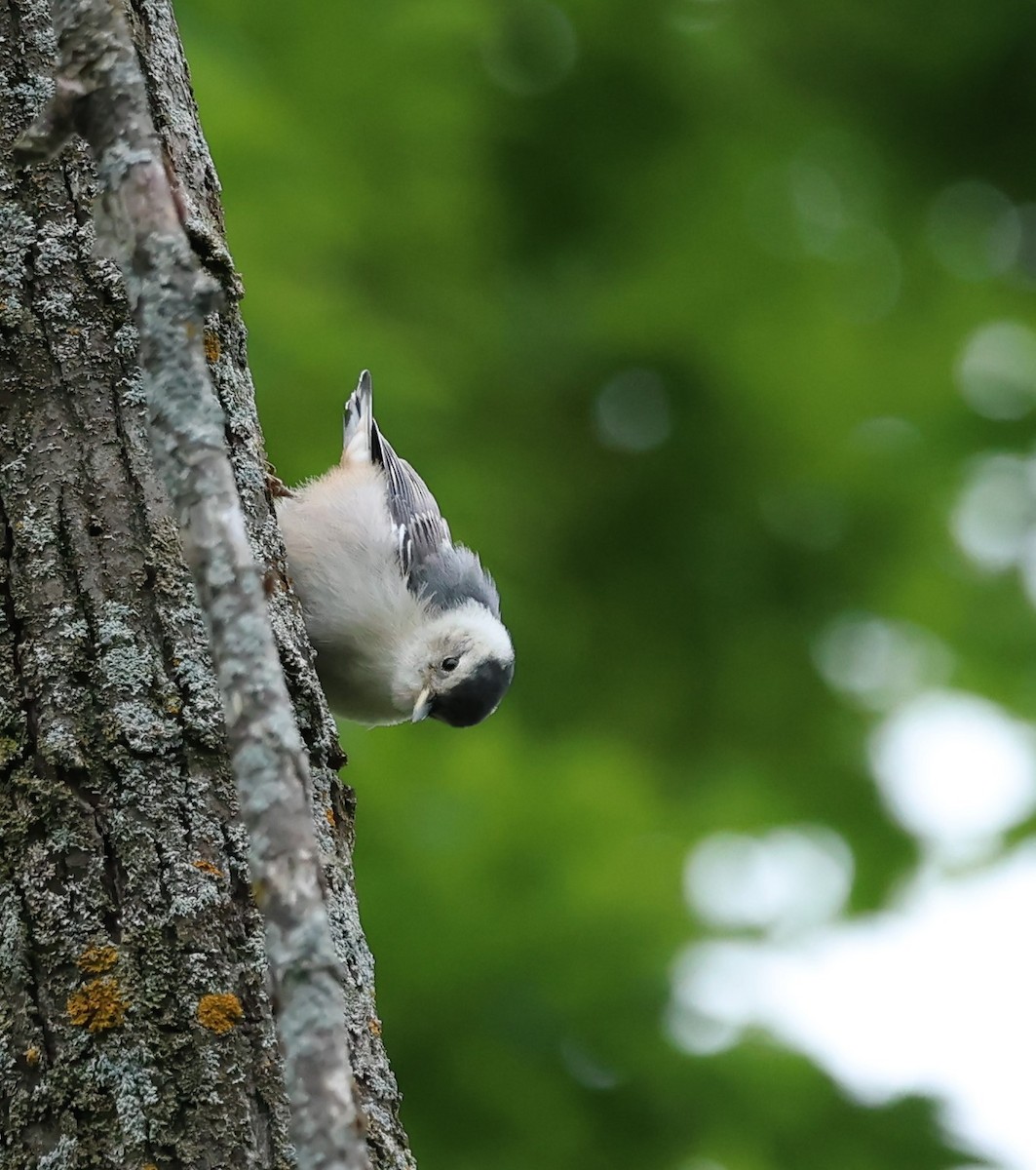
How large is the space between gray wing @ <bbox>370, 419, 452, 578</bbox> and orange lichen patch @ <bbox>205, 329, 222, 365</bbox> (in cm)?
198

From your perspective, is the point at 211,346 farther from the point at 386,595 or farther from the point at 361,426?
the point at 361,426

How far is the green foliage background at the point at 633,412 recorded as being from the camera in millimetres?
4582

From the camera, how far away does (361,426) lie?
4867 millimetres

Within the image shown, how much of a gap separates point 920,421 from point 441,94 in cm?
235

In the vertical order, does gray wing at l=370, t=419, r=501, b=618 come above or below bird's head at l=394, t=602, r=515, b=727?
above

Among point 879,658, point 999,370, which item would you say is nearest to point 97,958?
point 879,658

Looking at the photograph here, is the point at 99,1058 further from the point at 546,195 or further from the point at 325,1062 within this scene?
the point at 546,195

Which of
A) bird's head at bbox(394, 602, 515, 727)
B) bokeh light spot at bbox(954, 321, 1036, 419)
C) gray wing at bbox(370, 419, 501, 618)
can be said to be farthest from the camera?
bokeh light spot at bbox(954, 321, 1036, 419)

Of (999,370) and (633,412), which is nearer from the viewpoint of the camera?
(999,370)

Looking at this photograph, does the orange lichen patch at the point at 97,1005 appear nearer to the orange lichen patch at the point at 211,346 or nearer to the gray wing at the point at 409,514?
the orange lichen patch at the point at 211,346

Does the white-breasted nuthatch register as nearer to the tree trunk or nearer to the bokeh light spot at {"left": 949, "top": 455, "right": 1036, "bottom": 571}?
the tree trunk

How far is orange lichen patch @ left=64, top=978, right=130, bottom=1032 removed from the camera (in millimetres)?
2062

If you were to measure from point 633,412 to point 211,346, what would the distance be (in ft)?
13.8

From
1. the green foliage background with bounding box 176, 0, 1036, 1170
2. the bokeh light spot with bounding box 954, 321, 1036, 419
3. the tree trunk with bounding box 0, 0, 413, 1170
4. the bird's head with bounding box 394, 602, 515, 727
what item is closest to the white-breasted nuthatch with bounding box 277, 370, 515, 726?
the bird's head with bounding box 394, 602, 515, 727
